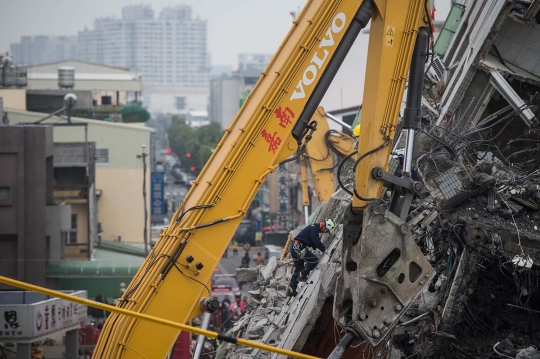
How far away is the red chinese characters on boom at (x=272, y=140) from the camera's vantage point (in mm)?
11008

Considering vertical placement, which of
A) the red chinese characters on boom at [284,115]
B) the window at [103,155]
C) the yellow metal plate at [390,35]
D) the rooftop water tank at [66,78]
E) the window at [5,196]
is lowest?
the window at [103,155]

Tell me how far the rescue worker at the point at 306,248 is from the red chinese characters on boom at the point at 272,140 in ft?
13.9

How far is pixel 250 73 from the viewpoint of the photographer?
438ft

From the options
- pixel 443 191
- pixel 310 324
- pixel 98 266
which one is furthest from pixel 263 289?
pixel 98 266

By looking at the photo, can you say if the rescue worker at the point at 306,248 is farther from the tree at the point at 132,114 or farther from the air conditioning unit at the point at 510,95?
the tree at the point at 132,114

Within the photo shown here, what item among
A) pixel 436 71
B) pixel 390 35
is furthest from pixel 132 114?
pixel 390 35

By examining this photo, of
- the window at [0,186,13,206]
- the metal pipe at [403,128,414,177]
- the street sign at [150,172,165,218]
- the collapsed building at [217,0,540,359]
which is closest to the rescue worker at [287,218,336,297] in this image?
the collapsed building at [217,0,540,359]

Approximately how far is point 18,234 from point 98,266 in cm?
759

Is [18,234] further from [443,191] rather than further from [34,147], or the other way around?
[443,191]

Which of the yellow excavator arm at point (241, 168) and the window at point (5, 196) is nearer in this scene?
the yellow excavator arm at point (241, 168)

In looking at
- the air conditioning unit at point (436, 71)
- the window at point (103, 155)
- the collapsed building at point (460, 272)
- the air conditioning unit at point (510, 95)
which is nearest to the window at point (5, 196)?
the air conditioning unit at point (436, 71)

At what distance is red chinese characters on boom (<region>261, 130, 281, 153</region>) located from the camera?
11.0 m

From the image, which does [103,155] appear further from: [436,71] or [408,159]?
[408,159]

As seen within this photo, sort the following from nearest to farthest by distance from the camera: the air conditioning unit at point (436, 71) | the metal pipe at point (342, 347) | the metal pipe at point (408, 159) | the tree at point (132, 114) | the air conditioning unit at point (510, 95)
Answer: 1. the metal pipe at point (342, 347)
2. the metal pipe at point (408, 159)
3. the air conditioning unit at point (510, 95)
4. the air conditioning unit at point (436, 71)
5. the tree at point (132, 114)
